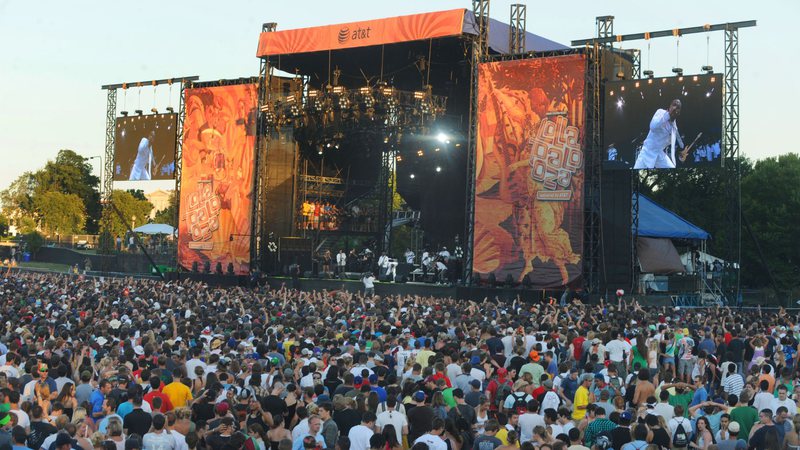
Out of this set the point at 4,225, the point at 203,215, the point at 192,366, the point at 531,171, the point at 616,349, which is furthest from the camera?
the point at 4,225

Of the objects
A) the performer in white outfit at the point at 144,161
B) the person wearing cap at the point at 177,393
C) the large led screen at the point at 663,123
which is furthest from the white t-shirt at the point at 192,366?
the performer in white outfit at the point at 144,161

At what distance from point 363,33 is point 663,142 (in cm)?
1169

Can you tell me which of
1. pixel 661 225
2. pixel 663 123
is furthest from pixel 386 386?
pixel 661 225

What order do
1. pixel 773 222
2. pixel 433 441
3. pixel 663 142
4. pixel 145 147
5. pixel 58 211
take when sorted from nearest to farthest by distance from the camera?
1. pixel 433 441
2. pixel 663 142
3. pixel 145 147
4. pixel 773 222
5. pixel 58 211

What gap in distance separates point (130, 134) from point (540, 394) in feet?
110

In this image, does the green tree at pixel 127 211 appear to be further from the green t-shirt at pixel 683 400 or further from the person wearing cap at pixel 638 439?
the person wearing cap at pixel 638 439

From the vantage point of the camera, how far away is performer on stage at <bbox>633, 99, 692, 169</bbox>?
27250 mm

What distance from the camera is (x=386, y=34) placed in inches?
1283

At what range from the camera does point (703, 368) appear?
12.8 metres

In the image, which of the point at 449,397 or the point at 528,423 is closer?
the point at 528,423

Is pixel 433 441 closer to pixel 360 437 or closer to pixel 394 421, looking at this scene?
pixel 360 437

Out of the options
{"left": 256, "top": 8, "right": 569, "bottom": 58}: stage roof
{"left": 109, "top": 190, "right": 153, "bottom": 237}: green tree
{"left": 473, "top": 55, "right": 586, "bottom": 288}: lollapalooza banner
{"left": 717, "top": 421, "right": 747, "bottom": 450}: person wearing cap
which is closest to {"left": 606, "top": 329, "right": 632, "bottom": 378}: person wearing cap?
{"left": 717, "top": 421, "right": 747, "bottom": 450}: person wearing cap

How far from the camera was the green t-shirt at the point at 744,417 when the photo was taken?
9250mm

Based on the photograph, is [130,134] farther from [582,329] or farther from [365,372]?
[365,372]
